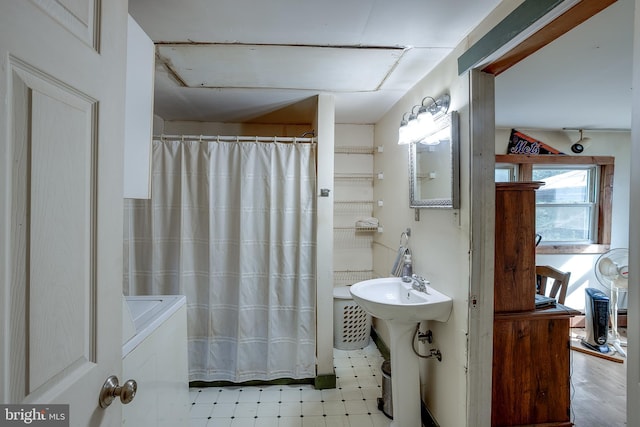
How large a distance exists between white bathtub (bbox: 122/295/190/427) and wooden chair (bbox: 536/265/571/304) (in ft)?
9.49

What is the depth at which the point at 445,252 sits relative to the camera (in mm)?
1668

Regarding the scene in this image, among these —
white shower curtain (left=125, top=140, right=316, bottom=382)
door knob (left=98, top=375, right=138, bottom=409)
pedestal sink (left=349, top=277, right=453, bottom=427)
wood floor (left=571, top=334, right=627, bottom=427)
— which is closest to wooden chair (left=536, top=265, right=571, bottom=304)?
wood floor (left=571, top=334, right=627, bottom=427)

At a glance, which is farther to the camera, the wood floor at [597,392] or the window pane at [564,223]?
the window pane at [564,223]

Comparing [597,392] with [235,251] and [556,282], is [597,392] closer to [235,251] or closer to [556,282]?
[556,282]

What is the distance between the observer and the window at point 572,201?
3.33 meters

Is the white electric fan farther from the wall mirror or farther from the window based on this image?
the wall mirror

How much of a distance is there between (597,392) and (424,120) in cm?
247

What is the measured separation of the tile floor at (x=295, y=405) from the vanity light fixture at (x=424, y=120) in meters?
1.86

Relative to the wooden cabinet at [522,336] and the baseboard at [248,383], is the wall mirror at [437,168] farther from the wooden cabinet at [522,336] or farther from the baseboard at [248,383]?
the baseboard at [248,383]

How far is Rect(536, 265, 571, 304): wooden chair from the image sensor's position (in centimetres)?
256

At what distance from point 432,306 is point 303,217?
1097mm

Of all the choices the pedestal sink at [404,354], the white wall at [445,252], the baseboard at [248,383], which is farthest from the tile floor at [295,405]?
the white wall at [445,252]

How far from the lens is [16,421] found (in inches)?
19.5

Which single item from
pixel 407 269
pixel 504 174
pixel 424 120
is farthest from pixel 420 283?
pixel 504 174
